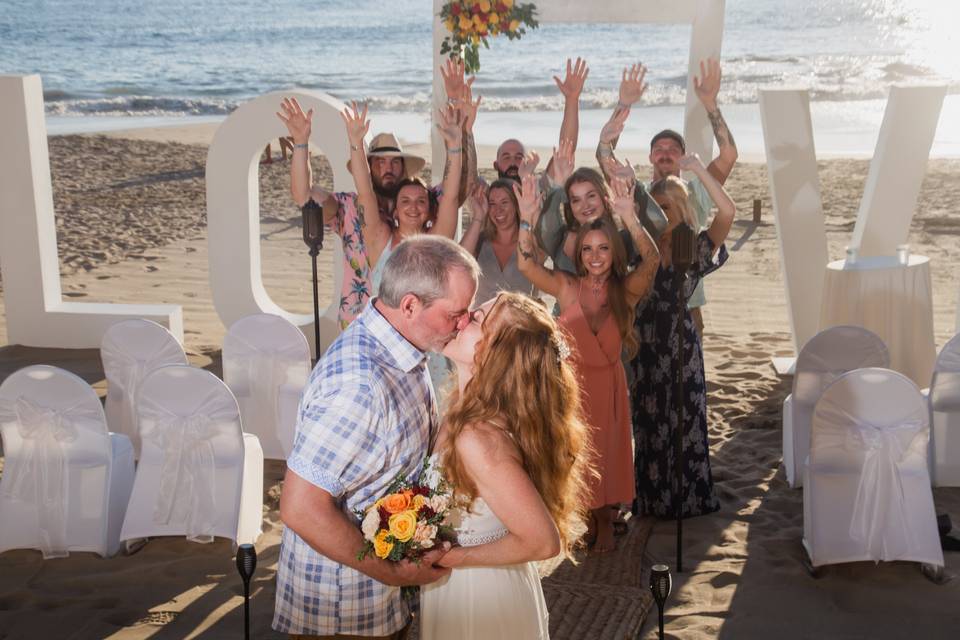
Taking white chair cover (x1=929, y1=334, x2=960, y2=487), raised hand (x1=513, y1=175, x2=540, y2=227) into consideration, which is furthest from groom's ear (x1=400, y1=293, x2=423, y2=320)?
white chair cover (x1=929, y1=334, x2=960, y2=487)

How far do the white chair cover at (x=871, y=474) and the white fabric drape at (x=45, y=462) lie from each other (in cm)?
319

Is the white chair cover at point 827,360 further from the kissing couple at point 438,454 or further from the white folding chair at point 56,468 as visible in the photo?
the white folding chair at point 56,468

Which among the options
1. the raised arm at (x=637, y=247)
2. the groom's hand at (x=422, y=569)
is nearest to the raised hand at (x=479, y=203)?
the raised arm at (x=637, y=247)

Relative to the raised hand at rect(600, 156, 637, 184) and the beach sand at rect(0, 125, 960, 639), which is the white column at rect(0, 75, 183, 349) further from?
the raised hand at rect(600, 156, 637, 184)

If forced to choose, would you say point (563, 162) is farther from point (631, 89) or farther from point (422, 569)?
point (422, 569)

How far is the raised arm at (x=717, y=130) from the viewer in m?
5.89

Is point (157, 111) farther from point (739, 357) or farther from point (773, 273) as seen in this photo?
point (739, 357)

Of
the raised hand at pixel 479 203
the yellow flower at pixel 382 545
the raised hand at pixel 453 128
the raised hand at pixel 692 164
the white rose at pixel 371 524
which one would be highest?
the raised hand at pixel 453 128

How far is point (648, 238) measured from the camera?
5.04 m

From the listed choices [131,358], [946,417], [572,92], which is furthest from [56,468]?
[946,417]

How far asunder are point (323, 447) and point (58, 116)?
27.8 metres

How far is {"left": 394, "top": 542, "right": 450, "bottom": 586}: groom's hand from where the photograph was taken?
275 centimetres

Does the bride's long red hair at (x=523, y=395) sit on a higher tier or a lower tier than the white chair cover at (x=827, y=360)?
higher

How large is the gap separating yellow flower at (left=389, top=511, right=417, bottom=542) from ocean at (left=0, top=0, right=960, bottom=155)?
24677mm
